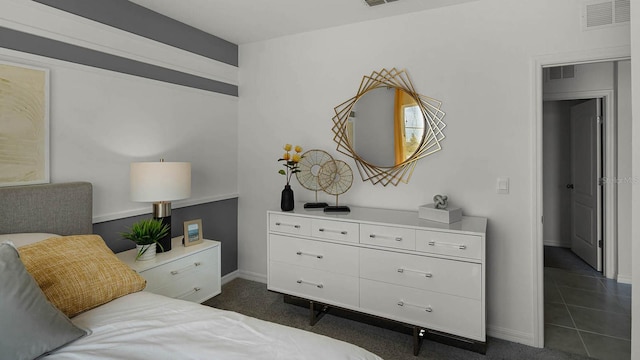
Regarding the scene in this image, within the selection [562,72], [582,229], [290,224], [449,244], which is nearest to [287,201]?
[290,224]

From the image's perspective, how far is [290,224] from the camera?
113 inches

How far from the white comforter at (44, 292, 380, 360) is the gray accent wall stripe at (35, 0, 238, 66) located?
2002 millimetres

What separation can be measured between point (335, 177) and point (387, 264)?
96 cm

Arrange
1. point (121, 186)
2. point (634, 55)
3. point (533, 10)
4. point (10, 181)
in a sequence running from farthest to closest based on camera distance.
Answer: point (121, 186) → point (533, 10) → point (10, 181) → point (634, 55)

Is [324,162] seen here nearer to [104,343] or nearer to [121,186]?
[121,186]

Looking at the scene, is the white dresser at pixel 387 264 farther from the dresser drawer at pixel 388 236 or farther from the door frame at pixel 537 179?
the door frame at pixel 537 179

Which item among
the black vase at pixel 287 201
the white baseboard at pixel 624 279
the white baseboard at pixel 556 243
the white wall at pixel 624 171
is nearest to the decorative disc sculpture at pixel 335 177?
the black vase at pixel 287 201

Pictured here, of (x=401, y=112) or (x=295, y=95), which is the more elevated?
(x=295, y=95)

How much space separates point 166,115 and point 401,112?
1994 millimetres

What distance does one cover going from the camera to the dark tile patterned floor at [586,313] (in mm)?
2428

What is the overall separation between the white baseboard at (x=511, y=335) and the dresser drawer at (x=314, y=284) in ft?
3.44

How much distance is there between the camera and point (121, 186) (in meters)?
2.63

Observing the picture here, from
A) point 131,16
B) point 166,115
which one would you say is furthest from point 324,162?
point 131,16

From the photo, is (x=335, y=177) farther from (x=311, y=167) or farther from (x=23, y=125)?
(x=23, y=125)
